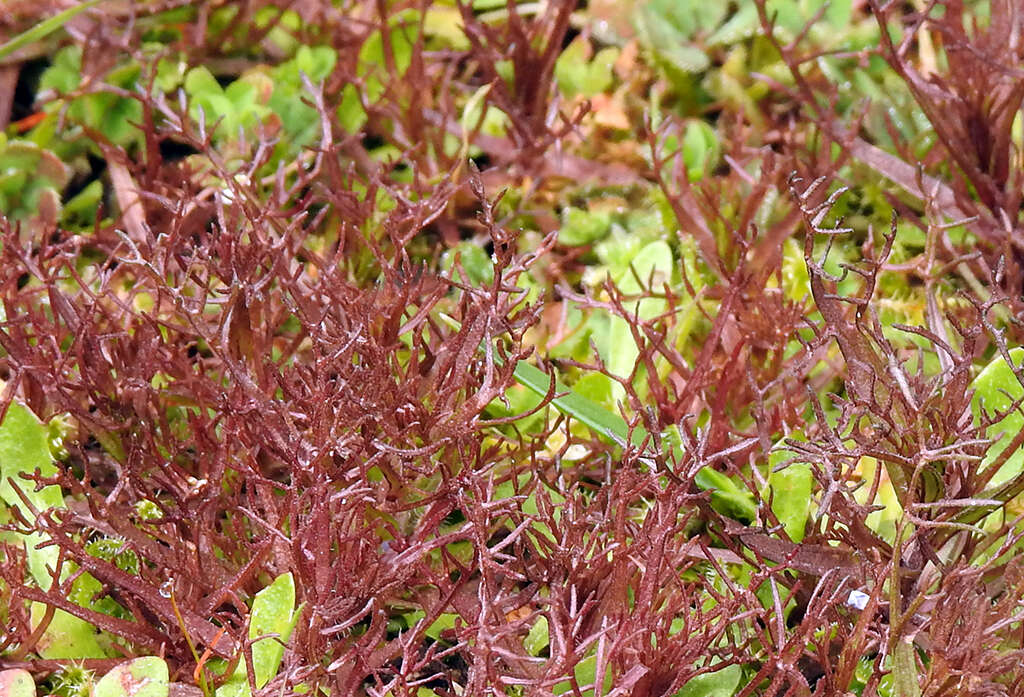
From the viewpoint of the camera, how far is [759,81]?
2.09 metres

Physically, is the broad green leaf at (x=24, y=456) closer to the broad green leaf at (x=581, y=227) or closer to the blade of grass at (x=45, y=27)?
the blade of grass at (x=45, y=27)

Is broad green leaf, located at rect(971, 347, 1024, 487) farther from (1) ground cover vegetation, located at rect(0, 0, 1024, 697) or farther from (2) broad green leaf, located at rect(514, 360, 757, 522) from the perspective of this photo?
(2) broad green leaf, located at rect(514, 360, 757, 522)

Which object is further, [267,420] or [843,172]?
[843,172]

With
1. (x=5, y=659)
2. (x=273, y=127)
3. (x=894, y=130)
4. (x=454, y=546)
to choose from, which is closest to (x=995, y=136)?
(x=894, y=130)

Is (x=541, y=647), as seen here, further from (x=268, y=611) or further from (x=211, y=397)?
(x=211, y=397)

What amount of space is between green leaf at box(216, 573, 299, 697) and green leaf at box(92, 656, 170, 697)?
2.8 inches

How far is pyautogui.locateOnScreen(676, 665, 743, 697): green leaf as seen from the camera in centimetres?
117

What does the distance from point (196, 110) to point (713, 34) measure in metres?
1.01

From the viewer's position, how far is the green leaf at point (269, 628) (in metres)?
1.17

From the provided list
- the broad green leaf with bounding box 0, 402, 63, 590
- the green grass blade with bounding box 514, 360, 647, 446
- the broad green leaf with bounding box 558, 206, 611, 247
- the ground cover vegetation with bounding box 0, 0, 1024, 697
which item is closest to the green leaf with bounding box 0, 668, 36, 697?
the ground cover vegetation with bounding box 0, 0, 1024, 697

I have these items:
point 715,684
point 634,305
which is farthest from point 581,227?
point 715,684

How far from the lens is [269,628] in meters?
1.17

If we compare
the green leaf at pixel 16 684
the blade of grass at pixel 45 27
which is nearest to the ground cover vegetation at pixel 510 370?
the green leaf at pixel 16 684

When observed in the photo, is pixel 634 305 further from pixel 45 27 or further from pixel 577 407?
pixel 45 27
